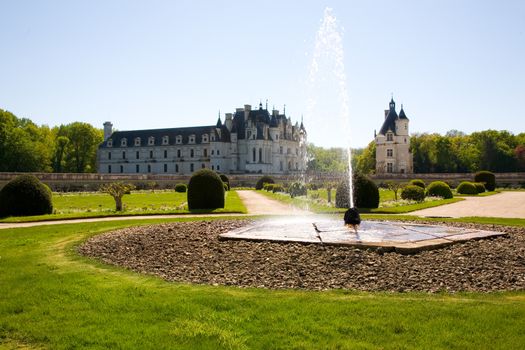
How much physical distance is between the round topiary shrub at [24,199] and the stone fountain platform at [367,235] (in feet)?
41.9

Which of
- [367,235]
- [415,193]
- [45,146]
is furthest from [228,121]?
[367,235]

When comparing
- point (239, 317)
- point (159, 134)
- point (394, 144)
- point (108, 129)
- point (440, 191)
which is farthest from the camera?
point (108, 129)

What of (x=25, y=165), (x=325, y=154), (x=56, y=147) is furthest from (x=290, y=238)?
(x=325, y=154)

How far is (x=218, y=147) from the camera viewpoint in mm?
86000

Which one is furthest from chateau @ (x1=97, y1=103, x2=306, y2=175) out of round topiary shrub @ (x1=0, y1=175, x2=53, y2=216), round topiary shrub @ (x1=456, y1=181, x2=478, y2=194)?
round topiary shrub @ (x1=0, y1=175, x2=53, y2=216)

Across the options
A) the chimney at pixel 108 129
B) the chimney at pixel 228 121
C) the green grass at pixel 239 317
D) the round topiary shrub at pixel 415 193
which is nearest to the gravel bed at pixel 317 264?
the green grass at pixel 239 317

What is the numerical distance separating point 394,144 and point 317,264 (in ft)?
228

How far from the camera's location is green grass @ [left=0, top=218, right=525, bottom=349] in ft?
16.3

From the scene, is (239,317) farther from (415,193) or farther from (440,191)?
(440,191)

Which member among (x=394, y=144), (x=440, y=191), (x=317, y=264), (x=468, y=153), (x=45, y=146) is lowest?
(x=317, y=264)

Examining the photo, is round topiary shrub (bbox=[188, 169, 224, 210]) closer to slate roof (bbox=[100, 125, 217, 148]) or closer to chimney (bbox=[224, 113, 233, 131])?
chimney (bbox=[224, 113, 233, 131])

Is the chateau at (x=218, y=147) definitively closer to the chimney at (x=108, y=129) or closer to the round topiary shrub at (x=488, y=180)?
the chimney at (x=108, y=129)

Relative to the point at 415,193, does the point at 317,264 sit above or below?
below

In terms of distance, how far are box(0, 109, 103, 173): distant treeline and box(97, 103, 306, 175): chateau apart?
16.1 ft
